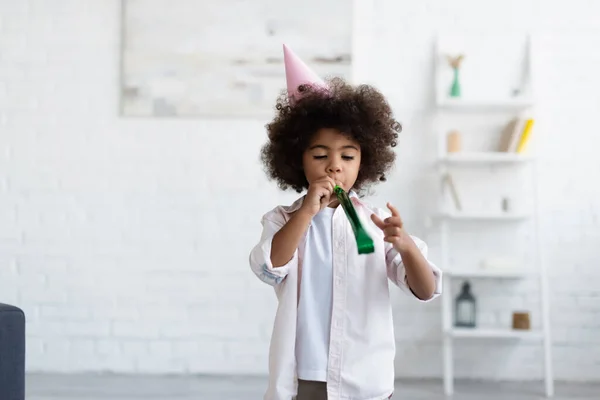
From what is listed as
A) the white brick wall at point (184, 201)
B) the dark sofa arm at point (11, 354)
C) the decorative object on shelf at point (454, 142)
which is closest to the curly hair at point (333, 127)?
the dark sofa arm at point (11, 354)

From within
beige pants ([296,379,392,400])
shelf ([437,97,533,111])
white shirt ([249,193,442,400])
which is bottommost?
beige pants ([296,379,392,400])

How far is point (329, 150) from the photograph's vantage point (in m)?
1.59

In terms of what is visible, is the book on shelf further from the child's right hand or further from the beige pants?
the beige pants

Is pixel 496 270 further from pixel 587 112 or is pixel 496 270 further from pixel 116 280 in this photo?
pixel 116 280

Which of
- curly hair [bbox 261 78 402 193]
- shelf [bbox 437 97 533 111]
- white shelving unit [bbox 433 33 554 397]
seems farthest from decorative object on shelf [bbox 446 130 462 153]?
A: curly hair [bbox 261 78 402 193]

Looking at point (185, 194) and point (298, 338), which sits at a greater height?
point (185, 194)

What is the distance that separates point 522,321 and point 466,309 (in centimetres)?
25

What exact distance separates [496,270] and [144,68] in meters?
1.90

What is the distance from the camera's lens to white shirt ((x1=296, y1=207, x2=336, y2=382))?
1.51 m

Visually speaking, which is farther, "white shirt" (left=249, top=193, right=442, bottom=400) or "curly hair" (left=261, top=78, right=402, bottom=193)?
"curly hair" (left=261, top=78, right=402, bottom=193)

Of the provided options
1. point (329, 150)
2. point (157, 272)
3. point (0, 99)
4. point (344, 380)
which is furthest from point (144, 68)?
point (344, 380)

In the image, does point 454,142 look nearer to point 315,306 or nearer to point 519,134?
point 519,134

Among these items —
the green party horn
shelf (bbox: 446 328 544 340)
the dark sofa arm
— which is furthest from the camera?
shelf (bbox: 446 328 544 340)

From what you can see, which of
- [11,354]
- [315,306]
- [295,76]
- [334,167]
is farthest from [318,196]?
[11,354]
